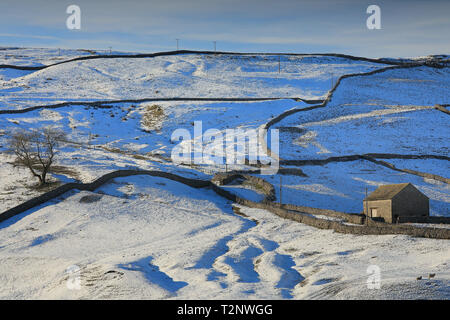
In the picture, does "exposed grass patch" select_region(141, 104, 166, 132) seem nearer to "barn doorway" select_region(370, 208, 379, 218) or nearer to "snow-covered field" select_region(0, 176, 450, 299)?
"snow-covered field" select_region(0, 176, 450, 299)

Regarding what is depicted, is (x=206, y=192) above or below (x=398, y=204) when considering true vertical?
below

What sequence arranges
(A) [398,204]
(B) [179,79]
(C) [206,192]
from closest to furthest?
(A) [398,204]
(C) [206,192]
(B) [179,79]

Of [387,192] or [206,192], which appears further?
[206,192]

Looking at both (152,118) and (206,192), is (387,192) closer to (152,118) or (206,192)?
(206,192)

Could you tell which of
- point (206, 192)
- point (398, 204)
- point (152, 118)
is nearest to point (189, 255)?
point (398, 204)

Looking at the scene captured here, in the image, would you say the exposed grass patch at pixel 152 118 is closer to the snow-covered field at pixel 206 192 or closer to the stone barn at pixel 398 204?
the snow-covered field at pixel 206 192

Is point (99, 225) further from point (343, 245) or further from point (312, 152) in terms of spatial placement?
point (312, 152)
